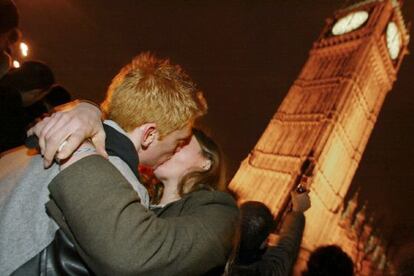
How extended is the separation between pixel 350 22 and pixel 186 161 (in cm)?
2557

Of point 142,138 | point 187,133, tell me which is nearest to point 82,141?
point 142,138

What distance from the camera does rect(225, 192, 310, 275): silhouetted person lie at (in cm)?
234

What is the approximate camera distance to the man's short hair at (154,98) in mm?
1279

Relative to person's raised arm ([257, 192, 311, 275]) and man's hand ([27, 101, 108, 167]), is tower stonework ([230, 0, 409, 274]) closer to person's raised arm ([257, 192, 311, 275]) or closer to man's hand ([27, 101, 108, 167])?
person's raised arm ([257, 192, 311, 275])

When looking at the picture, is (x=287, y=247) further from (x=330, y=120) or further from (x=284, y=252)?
(x=330, y=120)

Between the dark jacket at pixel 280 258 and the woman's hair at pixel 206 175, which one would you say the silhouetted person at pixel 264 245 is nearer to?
the dark jacket at pixel 280 258

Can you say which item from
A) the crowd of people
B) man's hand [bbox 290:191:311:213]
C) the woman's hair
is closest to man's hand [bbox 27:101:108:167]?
the crowd of people

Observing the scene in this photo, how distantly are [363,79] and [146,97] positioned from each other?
25.4m

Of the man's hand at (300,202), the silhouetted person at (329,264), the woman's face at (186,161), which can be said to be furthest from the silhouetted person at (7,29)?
the silhouetted person at (329,264)

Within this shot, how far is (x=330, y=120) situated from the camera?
2194 centimetres

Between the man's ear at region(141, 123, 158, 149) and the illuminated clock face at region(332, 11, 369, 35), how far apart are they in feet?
83.5

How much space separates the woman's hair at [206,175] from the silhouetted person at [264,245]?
59 centimetres

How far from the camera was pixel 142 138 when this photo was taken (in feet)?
4.32

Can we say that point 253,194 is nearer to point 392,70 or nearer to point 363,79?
point 363,79
